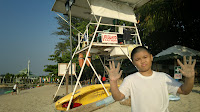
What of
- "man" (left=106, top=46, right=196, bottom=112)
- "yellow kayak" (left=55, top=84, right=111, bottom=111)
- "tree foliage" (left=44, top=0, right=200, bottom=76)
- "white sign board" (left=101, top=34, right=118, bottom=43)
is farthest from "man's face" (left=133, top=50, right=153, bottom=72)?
"tree foliage" (left=44, top=0, right=200, bottom=76)

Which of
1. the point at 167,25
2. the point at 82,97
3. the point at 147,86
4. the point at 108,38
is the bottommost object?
the point at 82,97

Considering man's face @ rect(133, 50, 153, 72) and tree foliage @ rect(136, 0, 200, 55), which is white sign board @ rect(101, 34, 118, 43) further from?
tree foliage @ rect(136, 0, 200, 55)

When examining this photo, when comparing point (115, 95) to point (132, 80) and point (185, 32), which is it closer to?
point (132, 80)

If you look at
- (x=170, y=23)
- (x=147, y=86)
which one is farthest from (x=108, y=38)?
(x=170, y=23)

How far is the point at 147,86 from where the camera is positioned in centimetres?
203

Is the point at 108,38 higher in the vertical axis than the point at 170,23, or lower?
lower

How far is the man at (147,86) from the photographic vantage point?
6.50ft

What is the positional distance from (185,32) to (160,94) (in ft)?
73.4

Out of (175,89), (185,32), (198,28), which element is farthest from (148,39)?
(175,89)

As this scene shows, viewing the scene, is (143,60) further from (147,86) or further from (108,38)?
(108,38)

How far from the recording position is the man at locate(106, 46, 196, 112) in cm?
198

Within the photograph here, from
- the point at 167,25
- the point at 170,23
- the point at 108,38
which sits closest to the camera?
the point at 108,38

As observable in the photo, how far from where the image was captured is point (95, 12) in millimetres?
8414

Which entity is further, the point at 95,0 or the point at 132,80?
the point at 95,0
